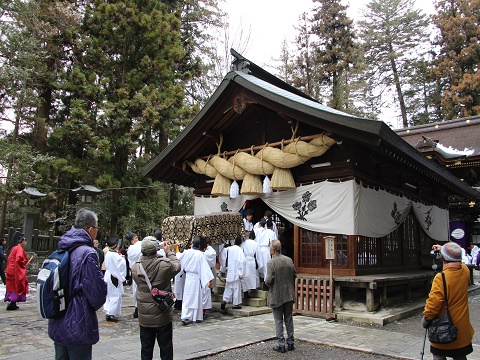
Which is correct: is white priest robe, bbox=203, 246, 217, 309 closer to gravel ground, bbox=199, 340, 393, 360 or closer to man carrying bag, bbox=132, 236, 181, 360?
gravel ground, bbox=199, 340, 393, 360

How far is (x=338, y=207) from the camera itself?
9.47 m

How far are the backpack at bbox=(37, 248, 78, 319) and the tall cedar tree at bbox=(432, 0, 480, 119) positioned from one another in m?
30.6

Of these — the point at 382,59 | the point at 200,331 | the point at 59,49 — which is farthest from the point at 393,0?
the point at 200,331

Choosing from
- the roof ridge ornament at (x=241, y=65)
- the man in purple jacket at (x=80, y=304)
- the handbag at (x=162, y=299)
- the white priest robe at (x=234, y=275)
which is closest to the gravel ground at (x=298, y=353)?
the handbag at (x=162, y=299)

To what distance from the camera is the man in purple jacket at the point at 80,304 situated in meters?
3.21

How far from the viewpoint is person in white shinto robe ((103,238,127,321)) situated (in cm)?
844

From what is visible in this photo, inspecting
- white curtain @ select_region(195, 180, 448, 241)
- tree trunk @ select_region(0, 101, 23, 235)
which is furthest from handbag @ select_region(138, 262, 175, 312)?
tree trunk @ select_region(0, 101, 23, 235)

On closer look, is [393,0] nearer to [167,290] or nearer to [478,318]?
[478,318]

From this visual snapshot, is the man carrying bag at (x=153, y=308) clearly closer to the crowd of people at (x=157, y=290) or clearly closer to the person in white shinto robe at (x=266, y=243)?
the crowd of people at (x=157, y=290)

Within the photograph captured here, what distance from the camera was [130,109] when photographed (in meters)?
18.7

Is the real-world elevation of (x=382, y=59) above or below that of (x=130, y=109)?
above

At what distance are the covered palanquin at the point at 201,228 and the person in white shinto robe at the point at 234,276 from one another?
1.72 ft

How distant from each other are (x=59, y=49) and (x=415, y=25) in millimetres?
28622

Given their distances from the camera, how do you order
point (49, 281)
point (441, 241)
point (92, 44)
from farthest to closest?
point (92, 44)
point (441, 241)
point (49, 281)
